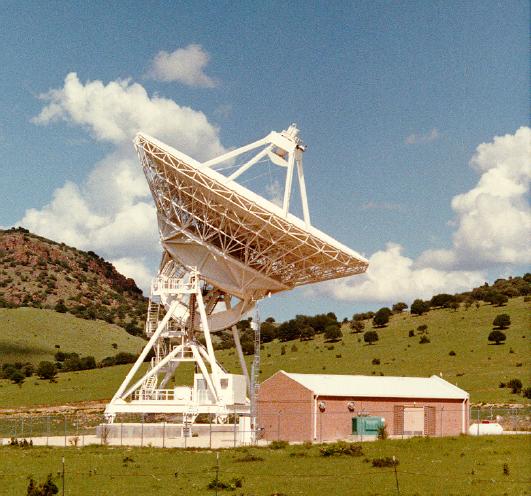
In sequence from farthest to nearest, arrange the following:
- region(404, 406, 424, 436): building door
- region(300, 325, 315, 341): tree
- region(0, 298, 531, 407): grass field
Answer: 1. region(300, 325, 315, 341): tree
2. region(0, 298, 531, 407): grass field
3. region(404, 406, 424, 436): building door

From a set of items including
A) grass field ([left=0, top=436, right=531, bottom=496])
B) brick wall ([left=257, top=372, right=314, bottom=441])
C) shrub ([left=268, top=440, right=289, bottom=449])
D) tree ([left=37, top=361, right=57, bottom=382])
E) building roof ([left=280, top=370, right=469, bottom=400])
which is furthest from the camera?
tree ([left=37, top=361, right=57, bottom=382])

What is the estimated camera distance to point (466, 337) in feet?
354

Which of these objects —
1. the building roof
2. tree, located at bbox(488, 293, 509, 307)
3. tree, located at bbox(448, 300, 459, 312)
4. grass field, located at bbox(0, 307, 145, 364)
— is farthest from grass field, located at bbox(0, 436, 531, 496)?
grass field, located at bbox(0, 307, 145, 364)

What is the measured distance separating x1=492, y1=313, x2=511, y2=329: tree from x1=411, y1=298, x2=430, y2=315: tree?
68.6 feet

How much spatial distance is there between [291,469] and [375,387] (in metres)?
21.8

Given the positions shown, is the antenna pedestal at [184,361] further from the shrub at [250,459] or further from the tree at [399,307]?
the tree at [399,307]

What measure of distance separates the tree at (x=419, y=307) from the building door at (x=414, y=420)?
75476 millimetres

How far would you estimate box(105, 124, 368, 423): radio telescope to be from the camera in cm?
4672

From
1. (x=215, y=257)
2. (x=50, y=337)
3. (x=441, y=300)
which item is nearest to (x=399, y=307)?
(x=441, y=300)

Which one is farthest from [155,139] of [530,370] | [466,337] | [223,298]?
[466,337]

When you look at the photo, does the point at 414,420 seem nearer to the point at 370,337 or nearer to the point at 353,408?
the point at 353,408

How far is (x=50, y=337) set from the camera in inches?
5674

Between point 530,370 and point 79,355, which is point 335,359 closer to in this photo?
point 530,370

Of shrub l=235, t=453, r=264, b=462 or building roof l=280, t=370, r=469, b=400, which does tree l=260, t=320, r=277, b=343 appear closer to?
building roof l=280, t=370, r=469, b=400
